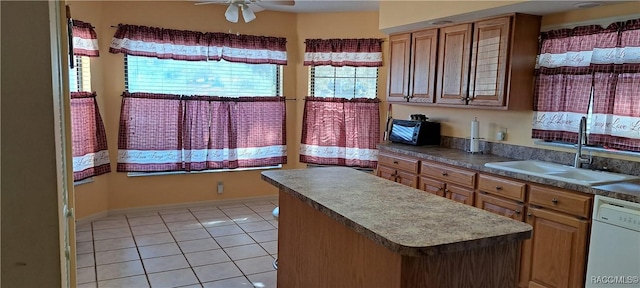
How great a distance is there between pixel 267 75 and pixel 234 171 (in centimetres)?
129

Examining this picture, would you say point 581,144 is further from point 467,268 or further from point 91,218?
point 91,218

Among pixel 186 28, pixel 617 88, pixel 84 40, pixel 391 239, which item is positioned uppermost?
pixel 186 28

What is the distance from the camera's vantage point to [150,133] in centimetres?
486

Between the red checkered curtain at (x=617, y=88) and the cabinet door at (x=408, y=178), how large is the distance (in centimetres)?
144

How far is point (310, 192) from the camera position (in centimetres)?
226

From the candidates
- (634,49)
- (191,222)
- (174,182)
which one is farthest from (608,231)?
(174,182)

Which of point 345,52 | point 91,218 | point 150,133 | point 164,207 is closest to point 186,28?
point 150,133

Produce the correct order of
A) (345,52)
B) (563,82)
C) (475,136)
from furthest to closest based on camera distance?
(345,52) → (475,136) → (563,82)

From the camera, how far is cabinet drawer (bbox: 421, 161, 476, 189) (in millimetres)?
3389

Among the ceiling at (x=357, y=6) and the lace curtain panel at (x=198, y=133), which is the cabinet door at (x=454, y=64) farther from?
the lace curtain panel at (x=198, y=133)

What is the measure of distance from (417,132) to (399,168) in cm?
43

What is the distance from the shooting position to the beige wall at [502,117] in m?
3.03

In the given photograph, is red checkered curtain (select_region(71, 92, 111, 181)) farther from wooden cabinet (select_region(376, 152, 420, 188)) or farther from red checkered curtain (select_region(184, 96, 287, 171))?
wooden cabinet (select_region(376, 152, 420, 188))

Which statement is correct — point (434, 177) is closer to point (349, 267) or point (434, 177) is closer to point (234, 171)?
point (349, 267)
